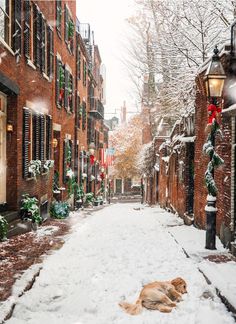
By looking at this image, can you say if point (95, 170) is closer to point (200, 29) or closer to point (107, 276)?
point (200, 29)

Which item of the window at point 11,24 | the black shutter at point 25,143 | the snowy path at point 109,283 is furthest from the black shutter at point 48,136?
the snowy path at point 109,283

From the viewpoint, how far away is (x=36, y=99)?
44.8ft

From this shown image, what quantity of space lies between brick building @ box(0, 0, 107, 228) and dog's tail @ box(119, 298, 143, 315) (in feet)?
18.3

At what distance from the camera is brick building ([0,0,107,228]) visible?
1085 centimetres

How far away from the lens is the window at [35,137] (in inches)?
470

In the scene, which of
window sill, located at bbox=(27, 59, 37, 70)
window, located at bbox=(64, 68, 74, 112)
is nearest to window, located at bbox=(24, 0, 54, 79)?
window sill, located at bbox=(27, 59, 37, 70)

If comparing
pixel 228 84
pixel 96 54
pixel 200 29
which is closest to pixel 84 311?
pixel 228 84

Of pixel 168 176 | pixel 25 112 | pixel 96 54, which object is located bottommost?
pixel 168 176

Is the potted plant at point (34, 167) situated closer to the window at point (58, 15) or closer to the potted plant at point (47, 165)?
the potted plant at point (47, 165)

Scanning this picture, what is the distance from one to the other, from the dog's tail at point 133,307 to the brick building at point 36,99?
5.58 metres

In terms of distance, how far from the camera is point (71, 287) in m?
6.41

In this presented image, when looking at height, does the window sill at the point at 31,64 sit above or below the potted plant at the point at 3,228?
above

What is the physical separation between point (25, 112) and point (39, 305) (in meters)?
7.20

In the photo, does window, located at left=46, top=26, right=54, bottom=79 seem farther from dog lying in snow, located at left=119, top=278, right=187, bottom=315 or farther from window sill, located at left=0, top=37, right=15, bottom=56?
dog lying in snow, located at left=119, top=278, right=187, bottom=315
